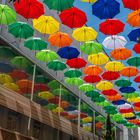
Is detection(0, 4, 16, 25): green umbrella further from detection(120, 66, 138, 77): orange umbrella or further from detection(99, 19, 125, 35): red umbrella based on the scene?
detection(120, 66, 138, 77): orange umbrella

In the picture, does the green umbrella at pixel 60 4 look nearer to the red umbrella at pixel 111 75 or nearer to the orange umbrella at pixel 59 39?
the orange umbrella at pixel 59 39

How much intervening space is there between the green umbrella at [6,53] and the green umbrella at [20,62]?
8.9 inches

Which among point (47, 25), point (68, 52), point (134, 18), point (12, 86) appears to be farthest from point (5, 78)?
point (134, 18)

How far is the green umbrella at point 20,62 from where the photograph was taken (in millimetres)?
15519

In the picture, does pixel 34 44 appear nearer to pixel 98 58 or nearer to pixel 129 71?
pixel 98 58

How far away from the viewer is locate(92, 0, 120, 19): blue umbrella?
493 inches

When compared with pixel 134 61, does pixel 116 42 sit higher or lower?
higher

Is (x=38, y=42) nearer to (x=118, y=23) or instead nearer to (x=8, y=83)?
(x=8, y=83)

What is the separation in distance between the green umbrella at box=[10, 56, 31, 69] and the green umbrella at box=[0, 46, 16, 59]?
226mm

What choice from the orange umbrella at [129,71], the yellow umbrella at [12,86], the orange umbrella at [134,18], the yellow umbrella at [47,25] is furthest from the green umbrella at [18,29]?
the orange umbrella at [129,71]

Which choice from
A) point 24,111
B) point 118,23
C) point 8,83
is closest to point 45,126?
point 24,111

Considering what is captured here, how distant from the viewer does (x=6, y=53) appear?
15.2 metres

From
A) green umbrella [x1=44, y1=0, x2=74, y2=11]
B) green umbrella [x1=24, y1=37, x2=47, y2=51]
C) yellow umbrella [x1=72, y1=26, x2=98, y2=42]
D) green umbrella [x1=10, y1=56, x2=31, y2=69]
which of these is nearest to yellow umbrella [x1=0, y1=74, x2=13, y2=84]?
green umbrella [x1=10, y1=56, x2=31, y2=69]

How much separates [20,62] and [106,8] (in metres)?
5.42
